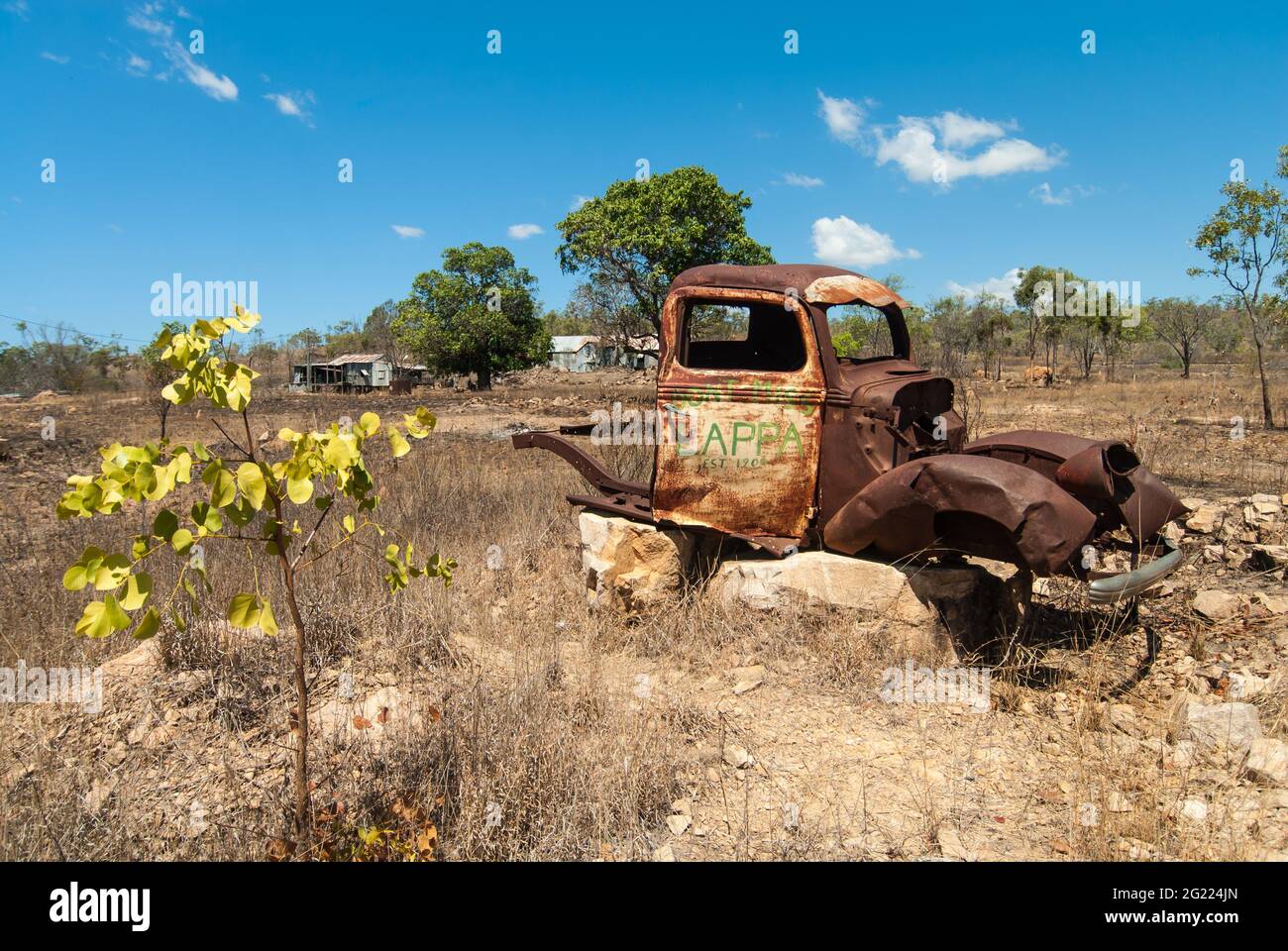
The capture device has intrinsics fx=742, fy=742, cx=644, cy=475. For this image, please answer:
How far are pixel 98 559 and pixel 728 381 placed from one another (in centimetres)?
296

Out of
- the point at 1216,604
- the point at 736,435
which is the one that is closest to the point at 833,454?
the point at 736,435

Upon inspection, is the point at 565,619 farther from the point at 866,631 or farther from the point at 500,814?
the point at 500,814

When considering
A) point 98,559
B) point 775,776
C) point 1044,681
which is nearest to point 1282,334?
point 1044,681

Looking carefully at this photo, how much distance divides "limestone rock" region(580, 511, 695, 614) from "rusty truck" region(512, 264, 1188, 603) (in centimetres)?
14

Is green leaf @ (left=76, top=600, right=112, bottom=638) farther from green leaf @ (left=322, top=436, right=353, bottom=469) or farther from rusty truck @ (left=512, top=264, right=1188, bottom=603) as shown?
rusty truck @ (left=512, top=264, right=1188, bottom=603)

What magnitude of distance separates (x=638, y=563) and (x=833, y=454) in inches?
54.0

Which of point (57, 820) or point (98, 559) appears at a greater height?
point (98, 559)

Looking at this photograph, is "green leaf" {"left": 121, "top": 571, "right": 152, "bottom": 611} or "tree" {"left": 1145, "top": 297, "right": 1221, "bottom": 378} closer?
"green leaf" {"left": 121, "top": 571, "right": 152, "bottom": 611}

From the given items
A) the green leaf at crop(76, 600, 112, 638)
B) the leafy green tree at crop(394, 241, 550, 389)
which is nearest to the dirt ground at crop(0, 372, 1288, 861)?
the green leaf at crop(76, 600, 112, 638)

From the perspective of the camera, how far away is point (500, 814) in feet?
8.20

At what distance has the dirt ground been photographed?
2.49m

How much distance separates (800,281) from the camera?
13.2 ft

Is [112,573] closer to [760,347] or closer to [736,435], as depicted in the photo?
[736,435]

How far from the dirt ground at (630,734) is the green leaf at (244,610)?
867 millimetres
